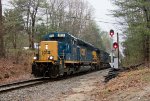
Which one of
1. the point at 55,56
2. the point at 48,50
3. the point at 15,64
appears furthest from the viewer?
the point at 15,64

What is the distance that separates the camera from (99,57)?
44000mm

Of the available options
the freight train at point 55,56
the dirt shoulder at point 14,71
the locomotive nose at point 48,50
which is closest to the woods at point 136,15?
the freight train at point 55,56

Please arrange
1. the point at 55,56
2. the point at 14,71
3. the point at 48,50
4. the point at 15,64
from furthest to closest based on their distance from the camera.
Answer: the point at 15,64, the point at 14,71, the point at 48,50, the point at 55,56

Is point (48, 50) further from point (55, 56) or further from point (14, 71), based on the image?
point (14, 71)

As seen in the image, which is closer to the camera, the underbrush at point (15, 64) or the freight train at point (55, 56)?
the freight train at point (55, 56)

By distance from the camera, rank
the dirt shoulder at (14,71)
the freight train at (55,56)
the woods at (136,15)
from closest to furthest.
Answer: the freight train at (55,56) < the dirt shoulder at (14,71) < the woods at (136,15)

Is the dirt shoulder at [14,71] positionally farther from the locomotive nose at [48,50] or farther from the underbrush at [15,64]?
the locomotive nose at [48,50]

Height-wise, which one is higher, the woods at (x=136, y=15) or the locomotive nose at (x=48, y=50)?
the woods at (x=136, y=15)

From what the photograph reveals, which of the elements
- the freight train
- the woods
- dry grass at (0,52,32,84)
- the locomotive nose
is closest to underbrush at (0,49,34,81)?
dry grass at (0,52,32,84)

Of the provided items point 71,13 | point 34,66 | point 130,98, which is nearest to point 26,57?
point 34,66

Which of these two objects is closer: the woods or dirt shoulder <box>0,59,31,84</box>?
dirt shoulder <box>0,59,31,84</box>

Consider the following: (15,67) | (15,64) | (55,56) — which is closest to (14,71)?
(15,67)

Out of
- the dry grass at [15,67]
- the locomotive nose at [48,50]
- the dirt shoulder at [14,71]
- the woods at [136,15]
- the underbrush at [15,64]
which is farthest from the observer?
the woods at [136,15]

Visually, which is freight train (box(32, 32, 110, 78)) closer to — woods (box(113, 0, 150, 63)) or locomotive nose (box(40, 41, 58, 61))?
locomotive nose (box(40, 41, 58, 61))
